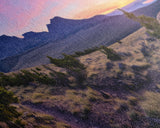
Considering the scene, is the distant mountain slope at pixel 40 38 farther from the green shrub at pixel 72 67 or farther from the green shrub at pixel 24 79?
the green shrub at pixel 72 67

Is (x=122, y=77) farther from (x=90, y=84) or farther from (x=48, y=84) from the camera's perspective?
(x=48, y=84)

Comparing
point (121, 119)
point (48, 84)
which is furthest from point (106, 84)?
point (48, 84)

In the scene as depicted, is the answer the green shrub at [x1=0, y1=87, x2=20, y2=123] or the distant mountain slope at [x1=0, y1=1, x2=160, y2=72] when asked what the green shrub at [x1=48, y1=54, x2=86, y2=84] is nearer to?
the green shrub at [x1=0, y1=87, x2=20, y2=123]

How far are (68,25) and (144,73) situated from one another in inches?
6585

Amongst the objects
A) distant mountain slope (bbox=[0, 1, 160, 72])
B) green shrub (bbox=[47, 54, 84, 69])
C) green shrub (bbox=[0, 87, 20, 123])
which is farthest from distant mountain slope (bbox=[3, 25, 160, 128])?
distant mountain slope (bbox=[0, 1, 160, 72])

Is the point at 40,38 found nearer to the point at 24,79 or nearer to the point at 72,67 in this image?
the point at 24,79

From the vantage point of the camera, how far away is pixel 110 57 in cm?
1925

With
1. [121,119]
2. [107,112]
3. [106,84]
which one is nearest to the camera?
[121,119]

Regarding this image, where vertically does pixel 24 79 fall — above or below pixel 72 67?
below

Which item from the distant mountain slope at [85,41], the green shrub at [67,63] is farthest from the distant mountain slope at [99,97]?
the distant mountain slope at [85,41]

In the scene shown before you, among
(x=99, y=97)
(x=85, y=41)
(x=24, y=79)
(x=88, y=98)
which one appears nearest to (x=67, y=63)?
(x=24, y=79)

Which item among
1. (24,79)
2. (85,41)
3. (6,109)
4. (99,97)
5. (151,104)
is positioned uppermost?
(85,41)

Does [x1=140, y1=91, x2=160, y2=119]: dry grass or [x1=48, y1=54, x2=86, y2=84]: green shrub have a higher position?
[x1=48, y1=54, x2=86, y2=84]: green shrub

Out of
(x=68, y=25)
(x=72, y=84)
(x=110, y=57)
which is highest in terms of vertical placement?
(x=68, y=25)
